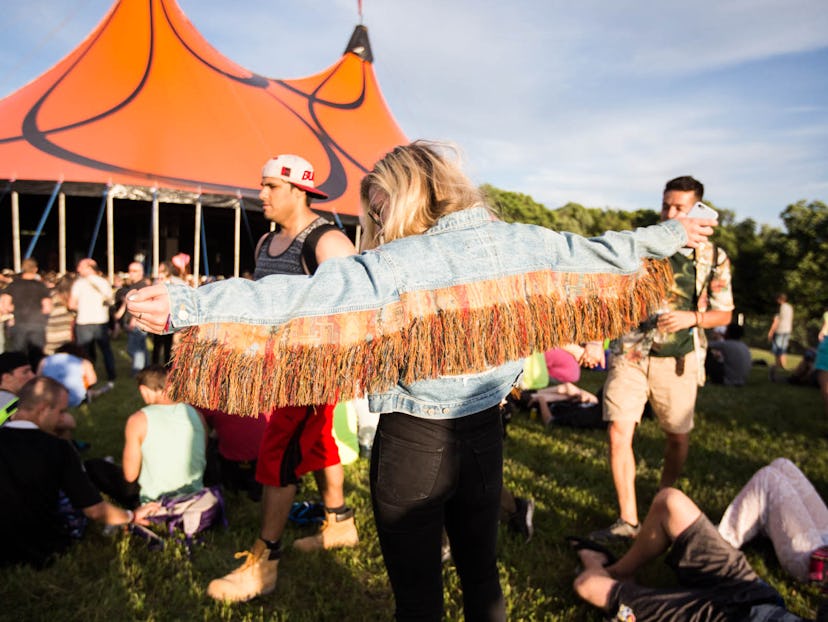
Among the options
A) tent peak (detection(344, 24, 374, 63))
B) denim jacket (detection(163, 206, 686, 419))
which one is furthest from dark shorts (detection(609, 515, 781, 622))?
tent peak (detection(344, 24, 374, 63))

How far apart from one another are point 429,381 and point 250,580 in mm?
1701

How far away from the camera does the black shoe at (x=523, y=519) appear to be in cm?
321

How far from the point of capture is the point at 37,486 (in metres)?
2.73

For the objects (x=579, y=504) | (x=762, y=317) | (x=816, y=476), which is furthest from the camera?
(x=762, y=317)

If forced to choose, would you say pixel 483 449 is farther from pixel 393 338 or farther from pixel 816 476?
pixel 816 476

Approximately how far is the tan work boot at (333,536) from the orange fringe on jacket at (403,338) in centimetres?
200

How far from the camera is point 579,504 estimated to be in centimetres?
375

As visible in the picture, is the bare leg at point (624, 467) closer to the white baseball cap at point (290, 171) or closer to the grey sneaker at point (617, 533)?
the grey sneaker at point (617, 533)

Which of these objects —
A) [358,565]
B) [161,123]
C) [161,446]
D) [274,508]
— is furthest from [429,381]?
[161,123]

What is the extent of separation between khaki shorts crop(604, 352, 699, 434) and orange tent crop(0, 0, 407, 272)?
32.8ft

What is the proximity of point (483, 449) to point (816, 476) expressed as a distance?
4.11 metres

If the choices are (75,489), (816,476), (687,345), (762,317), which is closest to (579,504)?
(687,345)

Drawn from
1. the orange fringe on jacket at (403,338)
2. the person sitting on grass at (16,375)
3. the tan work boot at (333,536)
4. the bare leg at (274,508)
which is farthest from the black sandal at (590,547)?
the person sitting on grass at (16,375)

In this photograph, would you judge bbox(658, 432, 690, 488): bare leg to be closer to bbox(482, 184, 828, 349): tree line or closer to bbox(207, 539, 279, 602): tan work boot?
bbox(207, 539, 279, 602): tan work boot
